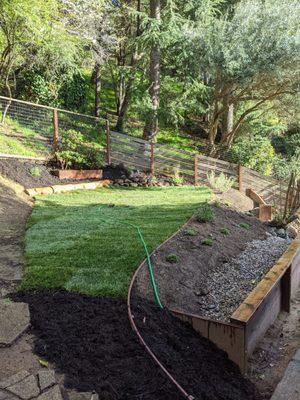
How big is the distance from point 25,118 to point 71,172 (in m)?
2.19

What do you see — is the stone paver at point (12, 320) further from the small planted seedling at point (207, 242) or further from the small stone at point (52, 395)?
the small planted seedling at point (207, 242)

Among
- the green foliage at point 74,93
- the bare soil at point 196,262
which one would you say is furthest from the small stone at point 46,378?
the green foliage at point 74,93

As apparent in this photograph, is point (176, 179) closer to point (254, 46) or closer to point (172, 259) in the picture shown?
point (254, 46)

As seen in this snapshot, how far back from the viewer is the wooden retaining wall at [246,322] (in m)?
3.34

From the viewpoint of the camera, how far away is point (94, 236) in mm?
5441

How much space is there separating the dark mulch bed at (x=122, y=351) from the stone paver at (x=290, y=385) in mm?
179

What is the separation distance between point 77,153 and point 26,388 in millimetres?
8687

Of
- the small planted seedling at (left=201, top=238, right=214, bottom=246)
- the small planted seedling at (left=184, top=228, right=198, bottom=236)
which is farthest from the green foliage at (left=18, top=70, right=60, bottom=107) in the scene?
the small planted seedling at (left=201, top=238, right=214, bottom=246)

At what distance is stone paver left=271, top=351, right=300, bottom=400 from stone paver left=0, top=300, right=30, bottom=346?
2062mm

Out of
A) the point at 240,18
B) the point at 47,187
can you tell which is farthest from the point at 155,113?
the point at 47,187

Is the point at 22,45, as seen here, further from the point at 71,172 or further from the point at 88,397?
the point at 88,397

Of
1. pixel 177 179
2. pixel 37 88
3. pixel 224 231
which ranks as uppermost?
pixel 37 88

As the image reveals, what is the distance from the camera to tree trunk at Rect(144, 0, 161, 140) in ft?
44.9

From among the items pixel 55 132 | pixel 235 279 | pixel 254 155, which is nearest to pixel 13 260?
pixel 235 279
